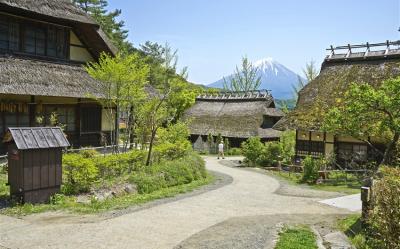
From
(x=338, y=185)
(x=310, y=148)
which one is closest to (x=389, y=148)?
(x=338, y=185)

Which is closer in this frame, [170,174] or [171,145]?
[170,174]

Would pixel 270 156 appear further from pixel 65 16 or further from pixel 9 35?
pixel 9 35

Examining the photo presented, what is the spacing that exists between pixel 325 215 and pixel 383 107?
304 inches

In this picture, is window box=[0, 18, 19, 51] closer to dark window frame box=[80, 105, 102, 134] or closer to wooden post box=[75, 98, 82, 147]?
wooden post box=[75, 98, 82, 147]

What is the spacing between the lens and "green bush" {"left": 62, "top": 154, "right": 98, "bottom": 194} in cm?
1309

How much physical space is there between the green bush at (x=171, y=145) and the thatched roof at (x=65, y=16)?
18.8 feet

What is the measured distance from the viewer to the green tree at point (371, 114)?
17.2 m

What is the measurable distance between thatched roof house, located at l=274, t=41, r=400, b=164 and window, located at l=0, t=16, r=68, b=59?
14764 millimetres

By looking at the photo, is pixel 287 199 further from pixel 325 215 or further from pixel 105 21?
pixel 105 21

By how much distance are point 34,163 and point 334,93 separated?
2072 centimetres

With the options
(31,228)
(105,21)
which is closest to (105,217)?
(31,228)

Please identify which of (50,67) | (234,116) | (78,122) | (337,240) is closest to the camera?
(337,240)

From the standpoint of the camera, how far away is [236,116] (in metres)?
41.8

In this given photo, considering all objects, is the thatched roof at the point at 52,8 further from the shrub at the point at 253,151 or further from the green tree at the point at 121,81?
the shrub at the point at 253,151
